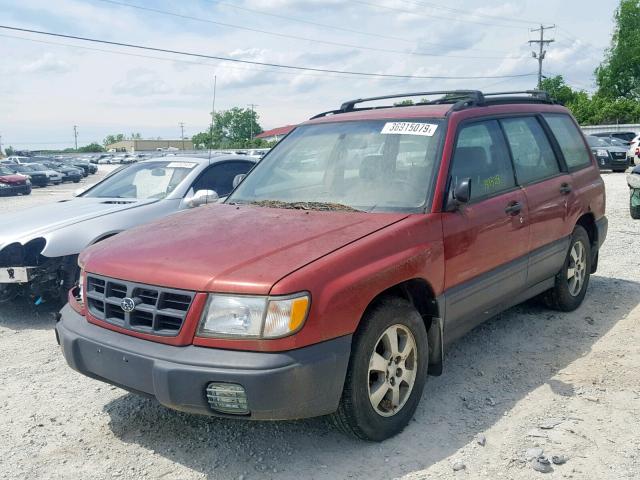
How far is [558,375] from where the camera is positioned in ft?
13.4

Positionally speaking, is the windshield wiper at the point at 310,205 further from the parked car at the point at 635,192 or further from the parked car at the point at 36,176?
the parked car at the point at 36,176

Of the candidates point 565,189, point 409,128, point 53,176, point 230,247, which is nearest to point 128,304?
point 230,247

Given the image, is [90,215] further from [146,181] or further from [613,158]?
[613,158]

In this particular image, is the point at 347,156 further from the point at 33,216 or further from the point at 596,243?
the point at 33,216

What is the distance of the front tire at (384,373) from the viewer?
2996mm

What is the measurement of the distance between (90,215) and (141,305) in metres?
3.15

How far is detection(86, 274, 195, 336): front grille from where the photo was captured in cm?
286

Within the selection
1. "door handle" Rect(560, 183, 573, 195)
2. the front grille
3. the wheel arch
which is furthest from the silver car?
the wheel arch

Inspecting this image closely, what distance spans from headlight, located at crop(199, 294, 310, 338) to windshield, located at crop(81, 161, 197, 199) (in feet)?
12.8

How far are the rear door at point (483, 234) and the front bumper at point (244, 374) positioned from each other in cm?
111

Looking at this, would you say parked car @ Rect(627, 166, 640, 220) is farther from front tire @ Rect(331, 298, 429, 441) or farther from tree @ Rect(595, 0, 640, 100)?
tree @ Rect(595, 0, 640, 100)

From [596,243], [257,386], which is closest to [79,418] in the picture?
[257,386]

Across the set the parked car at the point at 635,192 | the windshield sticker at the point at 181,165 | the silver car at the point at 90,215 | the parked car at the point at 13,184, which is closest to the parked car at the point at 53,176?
the parked car at the point at 13,184

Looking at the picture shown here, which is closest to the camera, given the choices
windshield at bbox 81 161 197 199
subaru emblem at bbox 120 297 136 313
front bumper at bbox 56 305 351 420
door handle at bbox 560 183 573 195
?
front bumper at bbox 56 305 351 420
